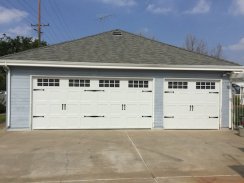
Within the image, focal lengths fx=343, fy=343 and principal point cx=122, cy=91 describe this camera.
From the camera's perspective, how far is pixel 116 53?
15391mm

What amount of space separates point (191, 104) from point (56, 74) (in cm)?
595

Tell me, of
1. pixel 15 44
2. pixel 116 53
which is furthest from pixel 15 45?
pixel 116 53

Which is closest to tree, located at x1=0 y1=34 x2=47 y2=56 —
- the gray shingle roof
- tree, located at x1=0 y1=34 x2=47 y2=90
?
tree, located at x1=0 y1=34 x2=47 y2=90

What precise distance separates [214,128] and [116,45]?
5.92 metres

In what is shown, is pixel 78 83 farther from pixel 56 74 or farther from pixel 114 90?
pixel 114 90

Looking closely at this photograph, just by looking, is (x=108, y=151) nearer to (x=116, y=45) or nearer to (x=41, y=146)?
(x=41, y=146)

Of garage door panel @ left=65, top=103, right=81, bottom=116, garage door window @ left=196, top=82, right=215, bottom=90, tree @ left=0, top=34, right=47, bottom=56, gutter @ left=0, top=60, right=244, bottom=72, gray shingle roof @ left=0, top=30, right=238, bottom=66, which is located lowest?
garage door panel @ left=65, top=103, right=81, bottom=116

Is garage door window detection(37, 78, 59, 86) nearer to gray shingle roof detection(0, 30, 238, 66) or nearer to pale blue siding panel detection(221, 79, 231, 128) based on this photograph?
gray shingle roof detection(0, 30, 238, 66)

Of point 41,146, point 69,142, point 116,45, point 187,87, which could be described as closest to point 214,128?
point 187,87

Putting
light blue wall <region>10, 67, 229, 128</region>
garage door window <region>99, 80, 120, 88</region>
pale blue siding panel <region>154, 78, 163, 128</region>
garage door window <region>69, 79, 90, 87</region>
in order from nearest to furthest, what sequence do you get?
light blue wall <region>10, 67, 229, 128</region>
garage door window <region>69, 79, 90, 87</region>
garage door window <region>99, 80, 120, 88</region>
pale blue siding panel <region>154, 78, 163, 128</region>

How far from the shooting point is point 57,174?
7.69 metres

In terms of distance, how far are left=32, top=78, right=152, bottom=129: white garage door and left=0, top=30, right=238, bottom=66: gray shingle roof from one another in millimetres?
917

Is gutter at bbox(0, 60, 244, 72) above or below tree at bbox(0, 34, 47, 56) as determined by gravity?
below

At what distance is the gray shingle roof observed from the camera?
14438 mm
